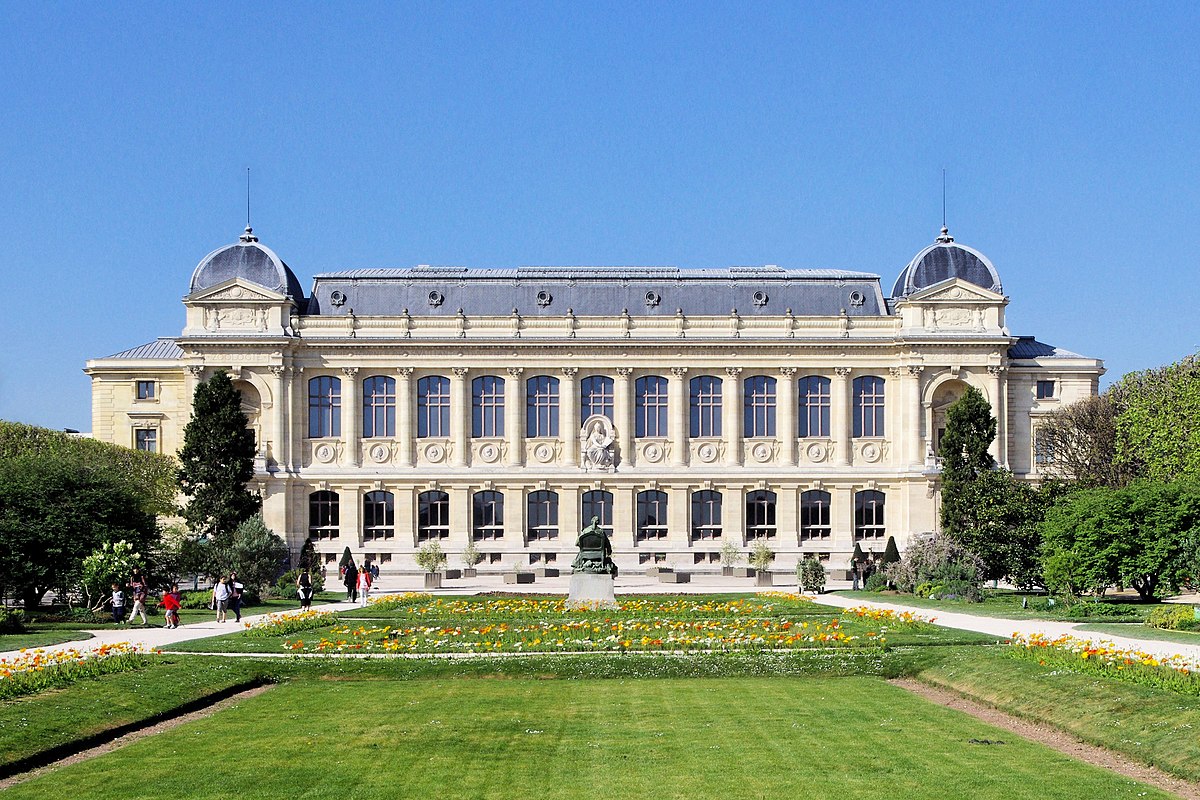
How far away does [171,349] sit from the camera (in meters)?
97.4

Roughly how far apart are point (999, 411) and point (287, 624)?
60762 mm

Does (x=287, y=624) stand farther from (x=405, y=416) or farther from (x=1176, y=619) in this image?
(x=405, y=416)

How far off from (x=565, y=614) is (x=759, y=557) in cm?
3752

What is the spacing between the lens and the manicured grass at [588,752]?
60.4ft

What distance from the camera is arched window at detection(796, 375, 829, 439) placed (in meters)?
92.4

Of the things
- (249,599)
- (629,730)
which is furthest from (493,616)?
(629,730)

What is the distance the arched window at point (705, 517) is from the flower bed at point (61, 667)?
60.5 m

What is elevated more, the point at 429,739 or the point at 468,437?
the point at 468,437

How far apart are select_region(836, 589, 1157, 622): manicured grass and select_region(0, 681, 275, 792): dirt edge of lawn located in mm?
27234

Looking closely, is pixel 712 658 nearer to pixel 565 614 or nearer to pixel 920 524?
pixel 565 614

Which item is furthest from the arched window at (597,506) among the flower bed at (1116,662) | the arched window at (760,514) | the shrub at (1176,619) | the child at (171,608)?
the flower bed at (1116,662)

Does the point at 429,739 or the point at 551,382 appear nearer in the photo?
the point at 429,739

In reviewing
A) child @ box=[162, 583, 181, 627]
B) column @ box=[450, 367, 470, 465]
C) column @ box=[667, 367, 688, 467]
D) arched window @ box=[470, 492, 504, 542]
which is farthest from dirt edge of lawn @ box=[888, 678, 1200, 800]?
column @ box=[450, 367, 470, 465]

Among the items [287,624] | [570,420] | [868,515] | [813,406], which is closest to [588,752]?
[287,624]
